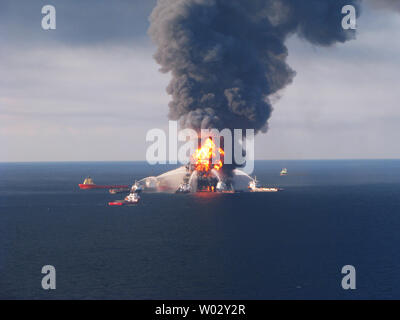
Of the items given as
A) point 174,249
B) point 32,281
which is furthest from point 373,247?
point 32,281
